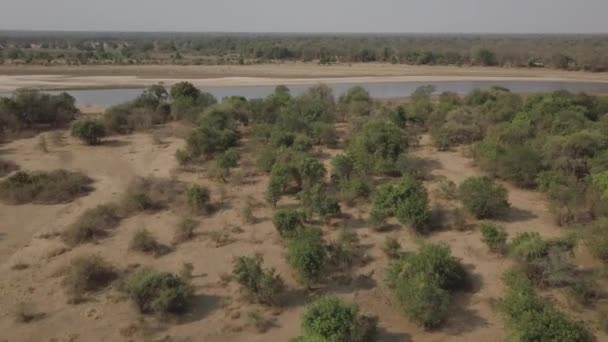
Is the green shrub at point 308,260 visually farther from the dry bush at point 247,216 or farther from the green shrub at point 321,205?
the dry bush at point 247,216

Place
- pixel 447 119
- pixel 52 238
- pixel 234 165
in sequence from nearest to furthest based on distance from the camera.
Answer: pixel 52 238 < pixel 234 165 < pixel 447 119

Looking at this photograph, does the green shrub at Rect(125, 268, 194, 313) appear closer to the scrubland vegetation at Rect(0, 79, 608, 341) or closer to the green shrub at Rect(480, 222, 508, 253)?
the scrubland vegetation at Rect(0, 79, 608, 341)

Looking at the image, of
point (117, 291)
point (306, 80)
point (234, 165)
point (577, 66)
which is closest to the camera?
point (117, 291)

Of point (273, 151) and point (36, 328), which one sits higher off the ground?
point (273, 151)

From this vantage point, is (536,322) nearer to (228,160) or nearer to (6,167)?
(228,160)

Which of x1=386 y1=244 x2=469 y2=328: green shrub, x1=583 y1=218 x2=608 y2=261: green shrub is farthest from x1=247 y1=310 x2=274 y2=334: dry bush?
x1=583 y1=218 x2=608 y2=261: green shrub

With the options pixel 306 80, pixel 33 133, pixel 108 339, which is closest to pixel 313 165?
pixel 108 339

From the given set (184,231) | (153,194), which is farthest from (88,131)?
(184,231)

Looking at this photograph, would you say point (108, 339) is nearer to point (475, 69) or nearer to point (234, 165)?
point (234, 165)
